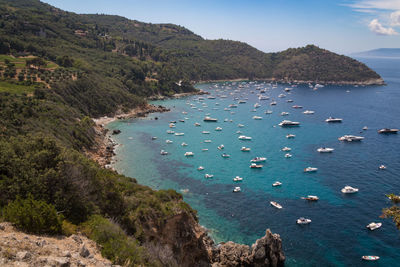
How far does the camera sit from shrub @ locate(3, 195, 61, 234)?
14.2 meters

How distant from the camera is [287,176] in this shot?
51.8 meters

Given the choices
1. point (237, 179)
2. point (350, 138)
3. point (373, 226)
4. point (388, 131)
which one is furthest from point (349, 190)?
point (388, 131)

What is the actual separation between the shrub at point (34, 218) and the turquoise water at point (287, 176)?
22.8 meters

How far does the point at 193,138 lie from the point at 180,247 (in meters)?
51.0

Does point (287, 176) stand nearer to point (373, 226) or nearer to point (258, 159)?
point (258, 159)

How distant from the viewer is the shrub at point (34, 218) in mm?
14172

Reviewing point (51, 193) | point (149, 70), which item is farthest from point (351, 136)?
point (149, 70)

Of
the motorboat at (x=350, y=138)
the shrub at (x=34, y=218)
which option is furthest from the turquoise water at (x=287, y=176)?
the shrub at (x=34, y=218)

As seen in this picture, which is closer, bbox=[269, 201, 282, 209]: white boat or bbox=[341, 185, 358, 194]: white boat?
bbox=[269, 201, 282, 209]: white boat

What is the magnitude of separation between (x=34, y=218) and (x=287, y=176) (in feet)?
148

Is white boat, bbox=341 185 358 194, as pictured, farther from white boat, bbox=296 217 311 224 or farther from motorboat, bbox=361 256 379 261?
motorboat, bbox=361 256 379 261

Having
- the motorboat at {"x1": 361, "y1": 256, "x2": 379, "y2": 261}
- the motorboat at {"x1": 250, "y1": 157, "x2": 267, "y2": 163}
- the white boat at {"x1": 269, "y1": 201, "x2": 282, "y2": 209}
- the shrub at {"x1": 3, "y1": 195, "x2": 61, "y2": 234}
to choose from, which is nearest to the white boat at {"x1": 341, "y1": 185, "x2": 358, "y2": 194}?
the white boat at {"x1": 269, "y1": 201, "x2": 282, "y2": 209}

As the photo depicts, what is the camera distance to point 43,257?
11242mm

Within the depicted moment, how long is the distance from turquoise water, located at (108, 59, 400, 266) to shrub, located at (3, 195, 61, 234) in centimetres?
2277
